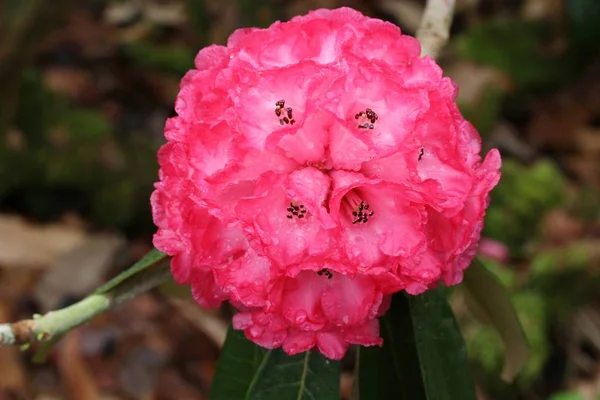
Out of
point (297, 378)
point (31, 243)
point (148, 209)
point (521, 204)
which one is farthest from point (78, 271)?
point (297, 378)

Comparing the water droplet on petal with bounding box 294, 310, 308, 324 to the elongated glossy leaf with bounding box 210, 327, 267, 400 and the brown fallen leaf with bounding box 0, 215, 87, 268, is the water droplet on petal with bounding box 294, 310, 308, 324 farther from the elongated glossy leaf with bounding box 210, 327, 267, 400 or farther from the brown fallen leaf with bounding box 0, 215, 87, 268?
the brown fallen leaf with bounding box 0, 215, 87, 268

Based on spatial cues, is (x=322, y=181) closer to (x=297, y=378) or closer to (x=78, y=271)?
(x=297, y=378)

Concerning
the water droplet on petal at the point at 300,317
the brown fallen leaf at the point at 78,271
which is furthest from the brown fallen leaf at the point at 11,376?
the water droplet on petal at the point at 300,317

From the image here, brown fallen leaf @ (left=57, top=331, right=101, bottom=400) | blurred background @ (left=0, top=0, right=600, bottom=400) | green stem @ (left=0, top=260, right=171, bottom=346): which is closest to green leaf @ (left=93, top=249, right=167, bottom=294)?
green stem @ (left=0, top=260, right=171, bottom=346)

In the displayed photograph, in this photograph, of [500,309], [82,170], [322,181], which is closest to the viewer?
[322,181]

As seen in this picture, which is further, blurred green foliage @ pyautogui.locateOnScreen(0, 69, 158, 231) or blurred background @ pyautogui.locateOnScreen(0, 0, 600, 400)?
blurred green foliage @ pyautogui.locateOnScreen(0, 69, 158, 231)

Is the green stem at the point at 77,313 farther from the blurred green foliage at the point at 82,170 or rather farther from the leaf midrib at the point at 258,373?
the blurred green foliage at the point at 82,170

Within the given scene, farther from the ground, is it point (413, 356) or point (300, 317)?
point (300, 317)
